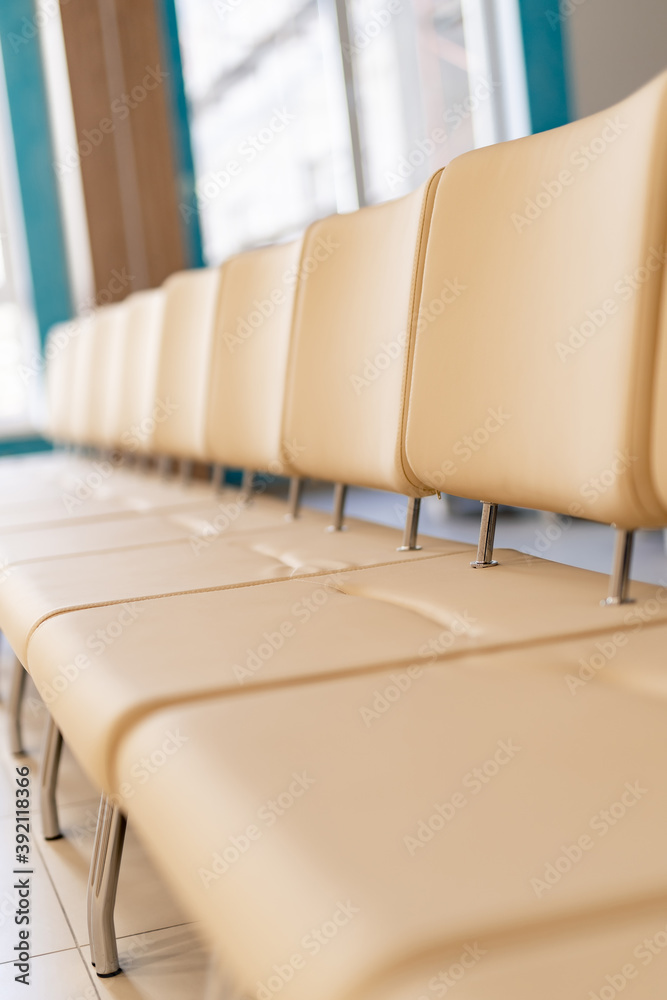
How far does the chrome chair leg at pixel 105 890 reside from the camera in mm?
1165

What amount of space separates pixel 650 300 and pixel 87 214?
4407mm

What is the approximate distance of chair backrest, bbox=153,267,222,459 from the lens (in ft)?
8.16

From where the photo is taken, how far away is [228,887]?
0.57 metres

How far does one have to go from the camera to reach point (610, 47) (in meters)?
3.00

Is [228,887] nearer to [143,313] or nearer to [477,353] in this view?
[477,353]

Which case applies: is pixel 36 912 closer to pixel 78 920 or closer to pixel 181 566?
pixel 78 920

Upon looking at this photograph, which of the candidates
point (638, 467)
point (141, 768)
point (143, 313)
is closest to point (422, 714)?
point (141, 768)

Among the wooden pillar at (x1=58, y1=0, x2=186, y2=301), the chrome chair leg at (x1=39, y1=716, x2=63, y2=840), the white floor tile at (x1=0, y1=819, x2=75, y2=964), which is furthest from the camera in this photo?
the wooden pillar at (x1=58, y1=0, x2=186, y2=301)

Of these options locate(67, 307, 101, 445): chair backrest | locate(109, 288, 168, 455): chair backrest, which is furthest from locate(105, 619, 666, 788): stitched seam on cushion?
locate(67, 307, 101, 445): chair backrest

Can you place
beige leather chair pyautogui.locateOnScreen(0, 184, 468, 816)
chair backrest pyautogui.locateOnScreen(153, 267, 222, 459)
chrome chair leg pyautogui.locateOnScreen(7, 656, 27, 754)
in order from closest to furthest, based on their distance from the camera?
beige leather chair pyautogui.locateOnScreen(0, 184, 468, 816)
chrome chair leg pyautogui.locateOnScreen(7, 656, 27, 754)
chair backrest pyautogui.locateOnScreen(153, 267, 222, 459)

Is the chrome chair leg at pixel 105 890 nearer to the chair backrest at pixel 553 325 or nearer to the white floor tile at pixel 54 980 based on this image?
the white floor tile at pixel 54 980

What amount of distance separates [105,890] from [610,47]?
2792 millimetres

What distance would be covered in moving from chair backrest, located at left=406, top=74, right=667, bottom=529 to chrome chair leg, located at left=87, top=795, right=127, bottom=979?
61cm

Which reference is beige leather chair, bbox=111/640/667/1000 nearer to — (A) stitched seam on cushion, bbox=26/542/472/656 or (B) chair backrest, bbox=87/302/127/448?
(A) stitched seam on cushion, bbox=26/542/472/656
